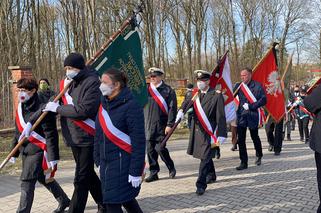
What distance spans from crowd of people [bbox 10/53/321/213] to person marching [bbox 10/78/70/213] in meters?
0.01

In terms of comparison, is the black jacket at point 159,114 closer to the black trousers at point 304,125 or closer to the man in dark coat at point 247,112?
the man in dark coat at point 247,112

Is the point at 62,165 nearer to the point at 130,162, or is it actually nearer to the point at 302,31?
the point at 130,162

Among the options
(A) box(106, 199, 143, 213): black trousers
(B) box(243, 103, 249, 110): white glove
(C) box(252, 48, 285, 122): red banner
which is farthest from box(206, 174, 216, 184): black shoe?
(C) box(252, 48, 285, 122): red banner

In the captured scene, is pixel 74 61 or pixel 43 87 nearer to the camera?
pixel 74 61

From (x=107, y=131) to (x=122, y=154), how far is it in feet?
0.91

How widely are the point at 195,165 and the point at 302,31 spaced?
38689mm

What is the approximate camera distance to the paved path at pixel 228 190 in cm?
531

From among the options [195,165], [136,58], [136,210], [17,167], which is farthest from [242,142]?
[17,167]

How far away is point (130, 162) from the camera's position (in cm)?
364

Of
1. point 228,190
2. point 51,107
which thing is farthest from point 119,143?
point 228,190

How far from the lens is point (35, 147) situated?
458cm

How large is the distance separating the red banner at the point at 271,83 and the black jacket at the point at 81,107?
5.49m

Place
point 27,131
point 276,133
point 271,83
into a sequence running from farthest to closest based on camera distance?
point 276,133, point 271,83, point 27,131

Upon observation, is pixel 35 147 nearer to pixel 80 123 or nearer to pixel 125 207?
pixel 80 123
